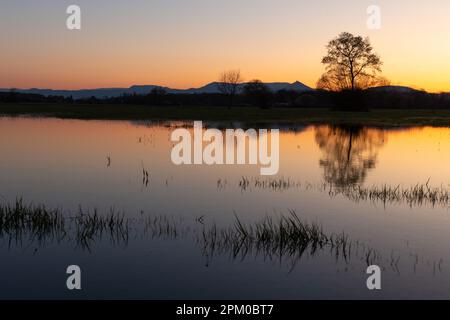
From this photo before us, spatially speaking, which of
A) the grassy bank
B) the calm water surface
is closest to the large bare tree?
the grassy bank

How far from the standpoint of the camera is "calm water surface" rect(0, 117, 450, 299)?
10.0m

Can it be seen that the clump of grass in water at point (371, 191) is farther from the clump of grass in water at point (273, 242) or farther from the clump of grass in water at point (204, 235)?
the clump of grass in water at point (273, 242)

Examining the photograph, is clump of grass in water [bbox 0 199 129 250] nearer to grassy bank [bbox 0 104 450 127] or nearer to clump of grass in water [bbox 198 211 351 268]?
clump of grass in water [bbox 198 211 351 268]

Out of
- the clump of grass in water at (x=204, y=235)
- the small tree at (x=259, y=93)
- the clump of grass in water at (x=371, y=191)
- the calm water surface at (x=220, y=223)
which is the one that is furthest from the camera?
the small tree at (x=259, y=93)

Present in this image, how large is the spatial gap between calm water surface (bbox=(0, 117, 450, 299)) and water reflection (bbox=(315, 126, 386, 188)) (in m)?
0.23

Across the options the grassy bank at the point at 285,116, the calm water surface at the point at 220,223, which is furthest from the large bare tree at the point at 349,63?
the calm water surface at the point at 220,223

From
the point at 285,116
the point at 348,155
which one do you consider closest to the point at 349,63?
the point at 285,116

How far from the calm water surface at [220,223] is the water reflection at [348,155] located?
8.9 inches

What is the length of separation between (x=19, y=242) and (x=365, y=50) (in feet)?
291

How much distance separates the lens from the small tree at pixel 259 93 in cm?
11448

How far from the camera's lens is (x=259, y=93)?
117 metres

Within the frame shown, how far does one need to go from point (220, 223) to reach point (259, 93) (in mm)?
104087
